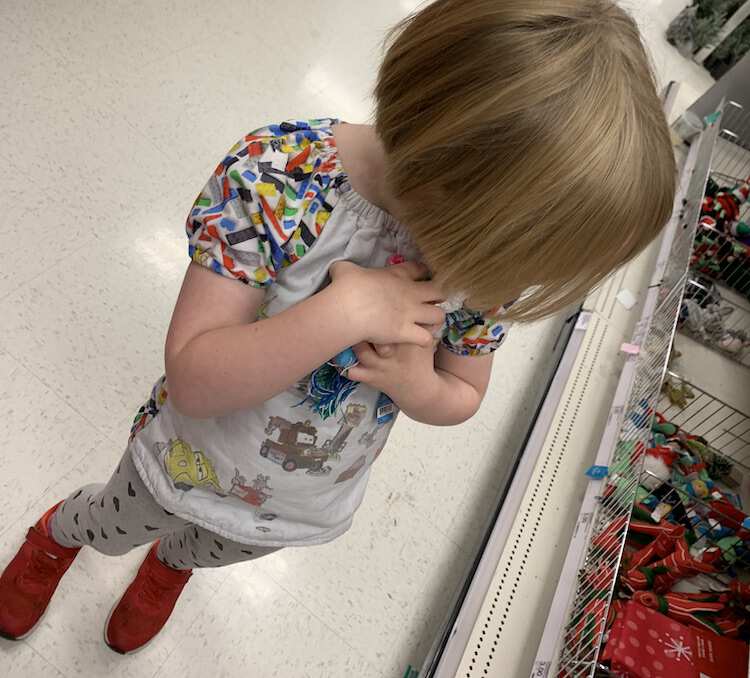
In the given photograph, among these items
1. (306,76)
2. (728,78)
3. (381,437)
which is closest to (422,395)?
(381,437)

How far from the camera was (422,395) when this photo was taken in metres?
0.67

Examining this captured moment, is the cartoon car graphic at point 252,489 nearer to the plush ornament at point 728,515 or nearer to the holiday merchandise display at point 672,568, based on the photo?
the holiday merchandise display at point 672,568

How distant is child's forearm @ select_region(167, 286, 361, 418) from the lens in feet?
1.82

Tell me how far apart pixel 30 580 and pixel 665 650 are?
123 cm

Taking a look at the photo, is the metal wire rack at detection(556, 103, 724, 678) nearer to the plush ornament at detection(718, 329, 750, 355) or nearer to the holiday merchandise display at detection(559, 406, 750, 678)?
the holiday merchandise display at detection(559, 406, 750, 678)

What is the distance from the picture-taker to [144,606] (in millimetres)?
1108

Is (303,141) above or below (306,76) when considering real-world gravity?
above

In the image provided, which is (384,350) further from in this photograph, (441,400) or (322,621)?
(322,621)

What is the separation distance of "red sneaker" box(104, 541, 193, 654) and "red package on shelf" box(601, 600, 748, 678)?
0.86 meters

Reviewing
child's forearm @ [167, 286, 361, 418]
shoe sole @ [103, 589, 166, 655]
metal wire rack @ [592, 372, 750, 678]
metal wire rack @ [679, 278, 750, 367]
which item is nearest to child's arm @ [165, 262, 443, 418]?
child's forearm @ [167, 286, 361, 418]

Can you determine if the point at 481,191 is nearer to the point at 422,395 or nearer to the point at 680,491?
the point at 422,395

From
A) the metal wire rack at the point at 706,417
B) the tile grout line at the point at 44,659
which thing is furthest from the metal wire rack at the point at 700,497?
the tile grout line at the point at 44,659

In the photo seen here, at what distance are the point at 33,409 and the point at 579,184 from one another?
1.23 m

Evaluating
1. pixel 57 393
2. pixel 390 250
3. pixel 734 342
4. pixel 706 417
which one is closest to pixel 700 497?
pixel 706 417
